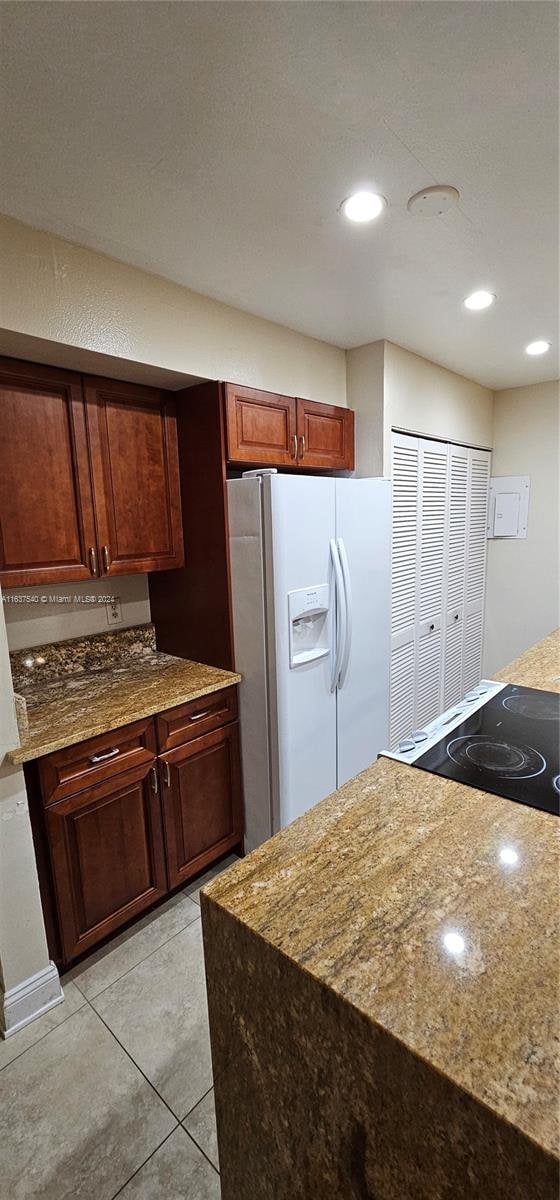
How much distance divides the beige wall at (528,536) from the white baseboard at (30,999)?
353 centimetres

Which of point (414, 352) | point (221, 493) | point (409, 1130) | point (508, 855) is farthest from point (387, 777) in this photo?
point (414, 352)

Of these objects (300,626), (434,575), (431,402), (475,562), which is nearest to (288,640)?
(300,626)

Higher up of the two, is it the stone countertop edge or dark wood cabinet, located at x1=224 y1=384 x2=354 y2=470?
dark wood cabinet, located at x1=224 y1=384 x2=354 y2=470

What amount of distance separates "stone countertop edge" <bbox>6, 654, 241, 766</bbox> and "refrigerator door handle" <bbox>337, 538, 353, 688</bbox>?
494 millimetres

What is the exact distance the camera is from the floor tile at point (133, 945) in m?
1.77

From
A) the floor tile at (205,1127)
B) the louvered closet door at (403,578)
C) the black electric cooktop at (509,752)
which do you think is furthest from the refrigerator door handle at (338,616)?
the floor tile at (205,1127)

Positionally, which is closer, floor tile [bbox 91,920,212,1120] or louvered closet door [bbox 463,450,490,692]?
floor tile [bbox 91,920,212,1120]

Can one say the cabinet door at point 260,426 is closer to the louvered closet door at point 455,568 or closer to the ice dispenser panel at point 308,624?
the ice dispenser panel at point 308,624

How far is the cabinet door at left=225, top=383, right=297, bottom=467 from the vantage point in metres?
2.07

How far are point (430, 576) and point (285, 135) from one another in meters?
2.41

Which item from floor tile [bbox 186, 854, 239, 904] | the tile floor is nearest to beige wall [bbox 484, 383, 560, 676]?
floor tile [bbox 186, 854, 239, 904]

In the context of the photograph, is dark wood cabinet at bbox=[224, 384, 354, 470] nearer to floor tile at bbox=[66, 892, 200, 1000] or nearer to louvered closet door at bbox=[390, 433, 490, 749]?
louvered closet door at bbox=[390, 433, 490, 749]

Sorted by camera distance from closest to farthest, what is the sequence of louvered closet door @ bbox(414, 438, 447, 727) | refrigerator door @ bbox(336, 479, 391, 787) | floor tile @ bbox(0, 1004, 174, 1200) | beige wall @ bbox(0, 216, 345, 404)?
floor tile @ bbox(0, 1004, 174, 1200), beige wall @ bbox(0, 216, 345, 404), refrigerator door @ bbox(336, 479, 391, 787), louvered closet door @ bbox(414, 438, 447, 727)

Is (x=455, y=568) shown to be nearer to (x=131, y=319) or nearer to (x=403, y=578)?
(x=403, y=578)
